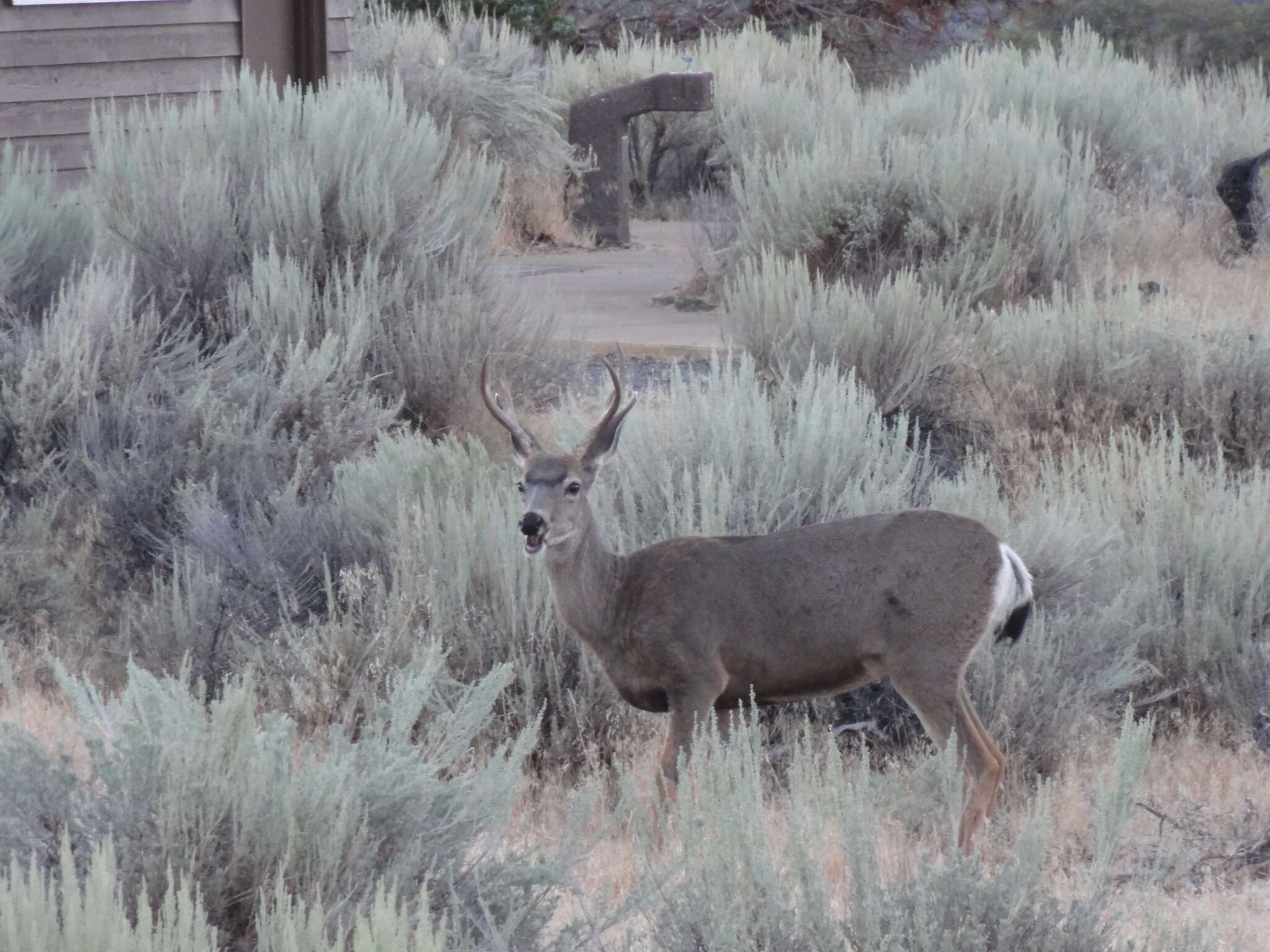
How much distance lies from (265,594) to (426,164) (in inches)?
155

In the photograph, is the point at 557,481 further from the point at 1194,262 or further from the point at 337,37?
the point at 337,37

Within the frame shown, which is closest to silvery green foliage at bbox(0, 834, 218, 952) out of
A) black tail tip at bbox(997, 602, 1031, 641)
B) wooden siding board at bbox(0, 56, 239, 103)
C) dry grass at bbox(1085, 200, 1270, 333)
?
black tail tip at bbox(997, 602, 1031, 641)

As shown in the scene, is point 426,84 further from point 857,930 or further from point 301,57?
point 857,930

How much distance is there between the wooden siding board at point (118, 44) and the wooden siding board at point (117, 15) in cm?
3

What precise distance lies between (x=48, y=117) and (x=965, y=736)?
9.61 metres

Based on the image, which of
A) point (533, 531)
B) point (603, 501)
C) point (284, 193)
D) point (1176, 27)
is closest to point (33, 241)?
point (284, 193)

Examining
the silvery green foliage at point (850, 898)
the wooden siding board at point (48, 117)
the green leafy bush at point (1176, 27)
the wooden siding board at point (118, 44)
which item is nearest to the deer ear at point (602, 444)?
the silvery green foliage at point (850, 898)

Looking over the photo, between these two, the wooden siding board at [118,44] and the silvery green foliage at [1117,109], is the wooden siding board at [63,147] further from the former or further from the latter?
the silvery green foliage at [1117,109]

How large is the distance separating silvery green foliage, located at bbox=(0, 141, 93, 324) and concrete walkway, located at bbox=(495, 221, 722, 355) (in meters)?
2.35

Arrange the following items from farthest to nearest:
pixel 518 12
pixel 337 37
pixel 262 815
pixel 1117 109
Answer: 1. pixel 518 12
2. pixel 1117 109
3. pixel 337 37
4. pixel 262 815

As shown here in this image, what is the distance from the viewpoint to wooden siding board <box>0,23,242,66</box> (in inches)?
485

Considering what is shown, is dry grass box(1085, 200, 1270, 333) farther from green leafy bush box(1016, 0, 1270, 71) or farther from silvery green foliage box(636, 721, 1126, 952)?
green leafy bush box(1016, 0, 1270, 71)

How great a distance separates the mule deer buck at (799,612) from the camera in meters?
5.01

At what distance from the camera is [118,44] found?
12.9 meters
